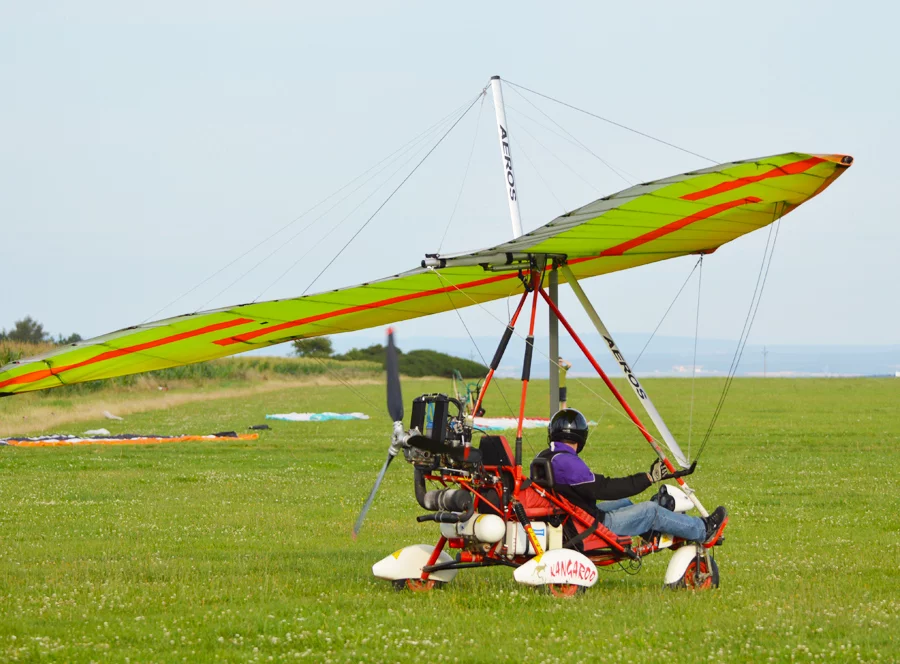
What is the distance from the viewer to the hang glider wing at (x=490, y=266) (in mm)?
8555

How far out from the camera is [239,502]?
1617 centimetres

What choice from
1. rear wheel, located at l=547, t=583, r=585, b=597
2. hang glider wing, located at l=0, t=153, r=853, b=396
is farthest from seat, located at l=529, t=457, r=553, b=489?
hang glider wing, located at l=0, t=153, r=853, b=396

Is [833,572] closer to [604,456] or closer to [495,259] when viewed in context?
[495,259]

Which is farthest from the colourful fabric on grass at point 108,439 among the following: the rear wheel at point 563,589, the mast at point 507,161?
the rear wheel at point 563,589

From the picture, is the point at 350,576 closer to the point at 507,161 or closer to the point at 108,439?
the point at 507,161

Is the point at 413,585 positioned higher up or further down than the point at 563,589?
further down

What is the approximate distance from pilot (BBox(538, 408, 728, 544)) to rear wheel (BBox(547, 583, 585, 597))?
2.28 feet

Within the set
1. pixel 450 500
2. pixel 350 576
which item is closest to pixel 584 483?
pixel 450 500

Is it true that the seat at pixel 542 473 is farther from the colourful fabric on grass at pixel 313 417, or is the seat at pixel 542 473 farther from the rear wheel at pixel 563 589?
the colourful fabric on grass at pixel 313 417

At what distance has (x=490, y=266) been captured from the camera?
984cm

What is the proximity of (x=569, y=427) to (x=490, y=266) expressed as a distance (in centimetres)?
162

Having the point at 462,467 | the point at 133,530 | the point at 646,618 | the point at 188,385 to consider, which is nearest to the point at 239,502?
the point at 133,530

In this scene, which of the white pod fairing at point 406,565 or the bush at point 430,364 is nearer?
the white pod fairing at point 406,565

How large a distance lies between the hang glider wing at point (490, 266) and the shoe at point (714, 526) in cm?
254
